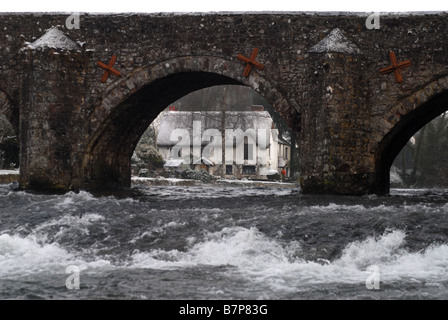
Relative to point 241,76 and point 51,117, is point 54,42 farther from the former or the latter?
point 241,76

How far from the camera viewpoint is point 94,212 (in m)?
11.7

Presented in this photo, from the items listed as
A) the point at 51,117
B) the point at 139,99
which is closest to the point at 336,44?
the point at 139,99

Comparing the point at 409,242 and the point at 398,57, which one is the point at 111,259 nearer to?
Result: the point at 409,242

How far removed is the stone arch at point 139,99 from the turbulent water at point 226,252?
4.12 metres

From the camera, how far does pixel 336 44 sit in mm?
14742

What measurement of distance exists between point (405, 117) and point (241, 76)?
389 centimetres

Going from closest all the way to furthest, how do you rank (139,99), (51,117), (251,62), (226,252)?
(226,252) → (251,62) → (51,117) → (139,99)

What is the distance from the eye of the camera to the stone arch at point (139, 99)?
15.7m

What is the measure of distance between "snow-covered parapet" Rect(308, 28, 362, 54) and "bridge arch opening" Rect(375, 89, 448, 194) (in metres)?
1.94

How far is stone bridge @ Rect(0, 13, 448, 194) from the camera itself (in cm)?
1468

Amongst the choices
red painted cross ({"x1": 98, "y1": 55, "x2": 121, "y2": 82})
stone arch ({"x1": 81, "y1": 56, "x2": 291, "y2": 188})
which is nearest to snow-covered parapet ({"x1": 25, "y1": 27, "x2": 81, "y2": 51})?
red painted cross ({"x1": 98, "y1": 55, "x2": 121, "y2": 82})

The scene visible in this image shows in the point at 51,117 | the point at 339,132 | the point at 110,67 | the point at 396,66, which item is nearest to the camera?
the point at 339,132

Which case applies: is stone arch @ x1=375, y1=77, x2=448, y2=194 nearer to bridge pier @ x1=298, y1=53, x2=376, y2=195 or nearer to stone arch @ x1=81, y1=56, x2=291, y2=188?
bridge pier @ x1=298, y1=53, x2=376, y2=195
